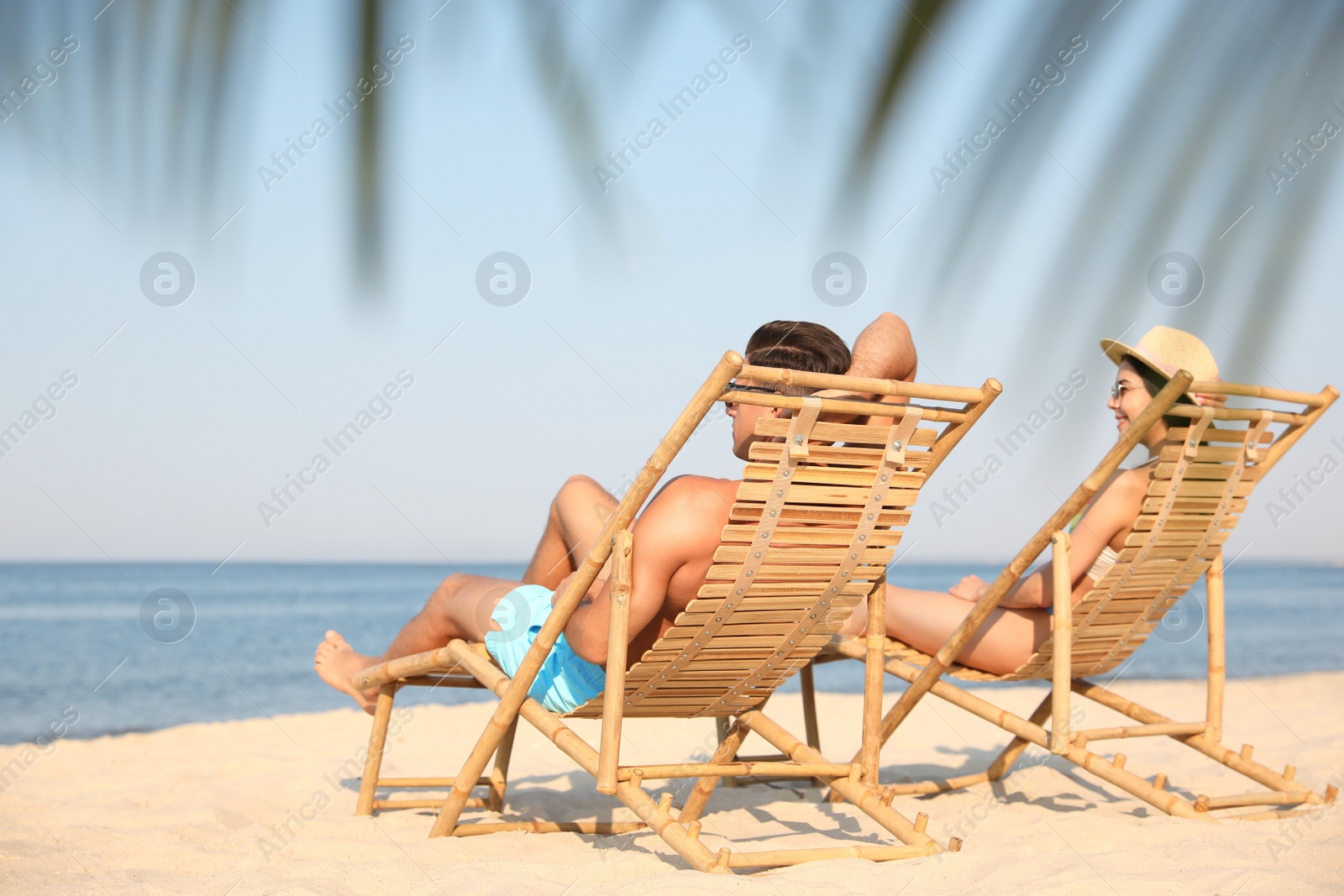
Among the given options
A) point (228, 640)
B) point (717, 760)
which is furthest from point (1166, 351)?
point (228, 640)

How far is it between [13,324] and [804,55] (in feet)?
6.03

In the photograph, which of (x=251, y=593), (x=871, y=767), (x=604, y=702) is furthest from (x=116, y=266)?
(x=251, y=593)

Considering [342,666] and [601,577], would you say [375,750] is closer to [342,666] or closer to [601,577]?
[342,666]

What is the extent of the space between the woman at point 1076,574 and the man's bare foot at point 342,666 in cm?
159

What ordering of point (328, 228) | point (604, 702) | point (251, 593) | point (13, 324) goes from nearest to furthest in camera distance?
point (328, 228)
point (13, 324)
point (604, 702)
point (251, 593)

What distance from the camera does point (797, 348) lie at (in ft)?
9.12

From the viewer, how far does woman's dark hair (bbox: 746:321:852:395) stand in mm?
2762

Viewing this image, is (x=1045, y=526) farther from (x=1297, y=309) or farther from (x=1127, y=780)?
(x=1297, y=309)

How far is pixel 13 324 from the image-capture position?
210 cm

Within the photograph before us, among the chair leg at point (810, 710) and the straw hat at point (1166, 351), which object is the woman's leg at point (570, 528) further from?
the straw hat at point (1166, 351)

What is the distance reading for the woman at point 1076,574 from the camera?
3.46 metres

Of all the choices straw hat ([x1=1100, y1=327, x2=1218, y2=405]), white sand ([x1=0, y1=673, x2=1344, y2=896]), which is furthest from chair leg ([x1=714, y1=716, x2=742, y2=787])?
straw hat ([x1=1100, y1=327, x2=1218, y2=405])

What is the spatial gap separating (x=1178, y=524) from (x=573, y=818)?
85.9 inches

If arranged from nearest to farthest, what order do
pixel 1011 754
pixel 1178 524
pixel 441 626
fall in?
pixel 441 626
pixel 1178 524
pixel 1011 754
